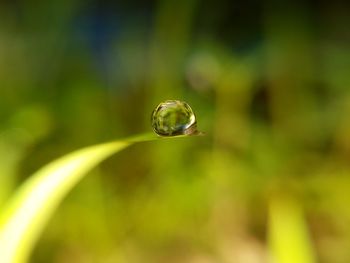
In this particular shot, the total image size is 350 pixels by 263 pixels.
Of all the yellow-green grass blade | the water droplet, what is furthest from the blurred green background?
the water droplet

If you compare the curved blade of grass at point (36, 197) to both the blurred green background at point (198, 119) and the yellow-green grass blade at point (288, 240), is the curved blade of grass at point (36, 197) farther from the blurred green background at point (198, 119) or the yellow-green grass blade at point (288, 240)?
the blurred green background at point (198, 119)

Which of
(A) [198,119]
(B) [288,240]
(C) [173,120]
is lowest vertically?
(A) [198,119]

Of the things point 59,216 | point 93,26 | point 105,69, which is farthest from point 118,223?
point 93,26

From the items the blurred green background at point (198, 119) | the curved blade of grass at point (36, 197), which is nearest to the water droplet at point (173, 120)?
the curved blade of grass at point (36, 197)

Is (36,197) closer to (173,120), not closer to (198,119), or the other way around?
(173,120)

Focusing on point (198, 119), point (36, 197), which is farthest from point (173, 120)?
point (198, 119)
